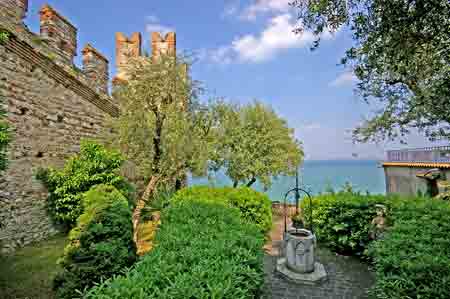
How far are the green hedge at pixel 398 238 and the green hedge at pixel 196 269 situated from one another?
1.54 meters

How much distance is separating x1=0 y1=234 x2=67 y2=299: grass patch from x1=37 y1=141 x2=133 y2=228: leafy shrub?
863 millimetres

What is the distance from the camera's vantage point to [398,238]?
3.53 meters

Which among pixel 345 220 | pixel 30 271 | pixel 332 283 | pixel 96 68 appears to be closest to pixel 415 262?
pixel 332 283

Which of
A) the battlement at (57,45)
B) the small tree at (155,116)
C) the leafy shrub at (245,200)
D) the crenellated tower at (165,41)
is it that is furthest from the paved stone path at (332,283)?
the crenellated tower at (165,41)

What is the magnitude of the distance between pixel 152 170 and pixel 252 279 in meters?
5.11

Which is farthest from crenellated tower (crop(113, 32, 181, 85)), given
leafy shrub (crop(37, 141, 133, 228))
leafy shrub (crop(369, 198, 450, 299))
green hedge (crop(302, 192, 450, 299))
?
leafy shrub (crop(369, 198, 450, 299))

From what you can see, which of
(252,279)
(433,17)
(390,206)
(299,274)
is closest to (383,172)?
(390,206)

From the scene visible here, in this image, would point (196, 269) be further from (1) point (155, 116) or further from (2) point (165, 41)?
(2) point (165, 41)

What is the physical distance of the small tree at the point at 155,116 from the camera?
6.29 metres

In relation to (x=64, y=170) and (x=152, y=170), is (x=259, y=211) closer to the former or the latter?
(x=152, y=170)

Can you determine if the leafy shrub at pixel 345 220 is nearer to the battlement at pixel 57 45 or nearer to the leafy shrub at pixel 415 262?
the leafy shrub at pixel 415 262

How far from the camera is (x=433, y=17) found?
3.01 metres

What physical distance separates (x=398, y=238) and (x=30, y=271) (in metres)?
6.68

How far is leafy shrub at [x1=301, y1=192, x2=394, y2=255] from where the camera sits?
6.30 m
